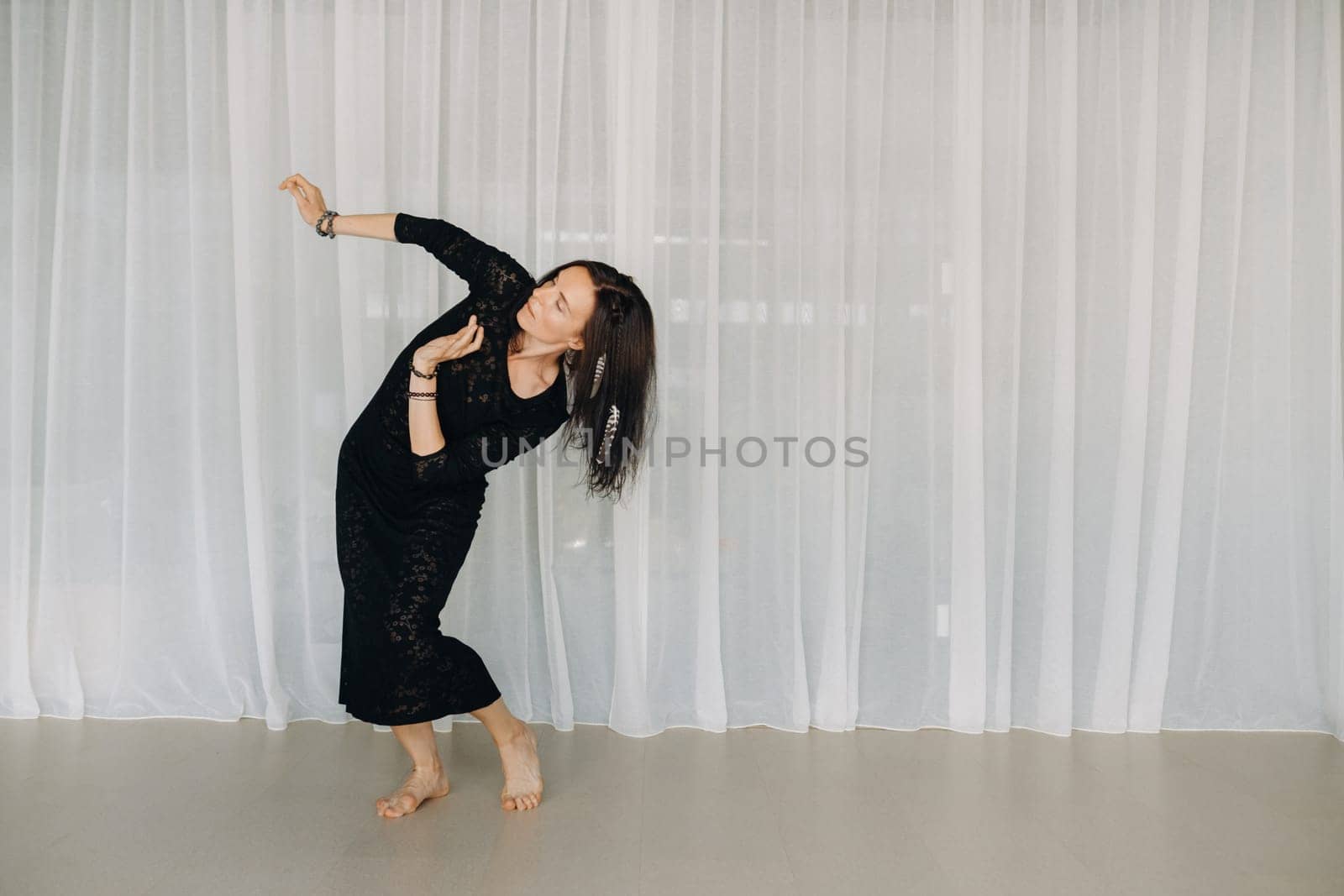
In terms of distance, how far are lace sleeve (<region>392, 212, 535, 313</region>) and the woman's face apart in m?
0.11

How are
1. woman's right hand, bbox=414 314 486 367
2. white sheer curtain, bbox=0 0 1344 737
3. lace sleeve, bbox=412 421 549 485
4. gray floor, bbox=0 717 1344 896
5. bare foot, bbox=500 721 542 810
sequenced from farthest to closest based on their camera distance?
white sheer curtain, bbox=0 0 1344 737 → bare foot, bbox=500 721 542 810 → lace sleeve, bbox=412 421 549 485 → woman's right hand, bbox=414 314 486 367 → gray floor, bbox=0 717 1344 896

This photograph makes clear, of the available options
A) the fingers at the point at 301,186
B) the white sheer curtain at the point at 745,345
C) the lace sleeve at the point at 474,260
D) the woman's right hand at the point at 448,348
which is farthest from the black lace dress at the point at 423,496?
the white sheer curtain at the point at 745,345

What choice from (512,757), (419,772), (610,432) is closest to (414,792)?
(419,772)

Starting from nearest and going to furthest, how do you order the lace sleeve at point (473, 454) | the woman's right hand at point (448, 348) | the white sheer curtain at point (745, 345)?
the woman's right hand at point (448, 348), the lace sleeve at point (473, 454), the white sheer curtain at point (745, 345)

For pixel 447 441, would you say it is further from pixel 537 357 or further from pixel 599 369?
pixel 599 369

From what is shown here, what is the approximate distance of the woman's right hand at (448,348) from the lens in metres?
2.27

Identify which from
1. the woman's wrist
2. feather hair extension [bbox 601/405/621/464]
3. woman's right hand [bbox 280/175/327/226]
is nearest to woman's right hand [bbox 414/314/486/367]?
the woman's wrist

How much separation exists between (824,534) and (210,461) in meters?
1.86

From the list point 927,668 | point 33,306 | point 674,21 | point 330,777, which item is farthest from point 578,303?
point 33,306

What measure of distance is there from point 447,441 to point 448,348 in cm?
29

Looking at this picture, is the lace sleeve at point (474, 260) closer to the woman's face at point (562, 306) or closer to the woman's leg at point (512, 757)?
the woman's face at point (562, 306)

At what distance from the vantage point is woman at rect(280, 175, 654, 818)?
239cm

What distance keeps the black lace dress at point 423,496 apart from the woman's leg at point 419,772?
0.12 meters

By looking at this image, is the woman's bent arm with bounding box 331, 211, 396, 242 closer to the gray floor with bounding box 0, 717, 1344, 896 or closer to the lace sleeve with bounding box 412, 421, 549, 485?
the lace sleeve with bounding box 412, 421, 549, 485
